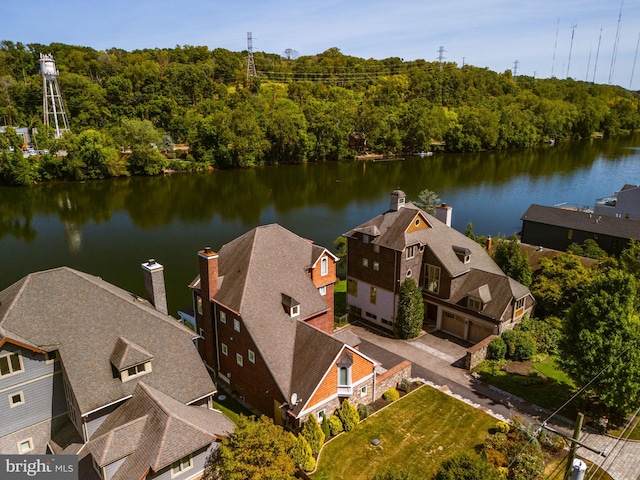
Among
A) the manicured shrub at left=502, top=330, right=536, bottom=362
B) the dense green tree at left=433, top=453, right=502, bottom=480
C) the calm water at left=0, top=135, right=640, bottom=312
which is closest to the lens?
the dense green tree at left=433, top=453, right=502, bottom=480

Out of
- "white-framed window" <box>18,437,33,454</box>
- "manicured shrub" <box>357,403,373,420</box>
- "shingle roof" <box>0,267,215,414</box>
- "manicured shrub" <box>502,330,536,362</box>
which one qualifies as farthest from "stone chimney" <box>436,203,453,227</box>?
"white-framed window" <box>18,437,33,454</box>

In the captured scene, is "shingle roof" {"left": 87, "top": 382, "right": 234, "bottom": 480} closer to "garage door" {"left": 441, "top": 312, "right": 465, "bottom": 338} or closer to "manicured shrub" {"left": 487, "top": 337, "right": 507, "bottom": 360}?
"manicured shrub" {"left": 487, "top": 337, "right": 507, "bottom": 360}

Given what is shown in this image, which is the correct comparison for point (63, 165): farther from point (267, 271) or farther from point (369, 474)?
point (369, 474)

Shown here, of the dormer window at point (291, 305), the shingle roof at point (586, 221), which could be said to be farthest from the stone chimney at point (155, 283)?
the shingle roof at point (586, 221)

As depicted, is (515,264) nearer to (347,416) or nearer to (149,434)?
(347,416)

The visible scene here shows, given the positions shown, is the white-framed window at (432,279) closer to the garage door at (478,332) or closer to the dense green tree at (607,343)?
the garage door at (478,332)

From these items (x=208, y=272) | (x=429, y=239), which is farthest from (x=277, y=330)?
(x=429, y=239)
